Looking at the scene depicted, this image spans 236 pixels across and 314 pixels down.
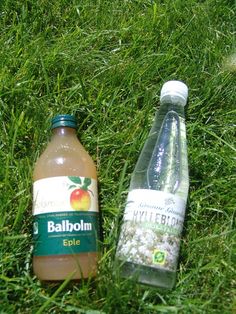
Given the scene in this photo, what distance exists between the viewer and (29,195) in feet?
5.41

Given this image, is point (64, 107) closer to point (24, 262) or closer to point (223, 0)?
point (24, 262)

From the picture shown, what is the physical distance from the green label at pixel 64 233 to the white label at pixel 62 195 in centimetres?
2

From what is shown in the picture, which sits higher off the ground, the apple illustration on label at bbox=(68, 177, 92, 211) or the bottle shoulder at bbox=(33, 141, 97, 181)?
the bottle shoulder at bbox=(33, 141, 97, 181)

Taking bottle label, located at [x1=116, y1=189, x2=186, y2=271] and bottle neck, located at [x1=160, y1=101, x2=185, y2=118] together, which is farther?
bottle neck, located at [x1=160, y1=101, x2=185, y2=118]

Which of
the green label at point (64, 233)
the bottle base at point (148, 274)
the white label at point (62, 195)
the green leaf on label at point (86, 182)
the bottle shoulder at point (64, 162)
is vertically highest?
the bottle shoulder at point (64, 162)

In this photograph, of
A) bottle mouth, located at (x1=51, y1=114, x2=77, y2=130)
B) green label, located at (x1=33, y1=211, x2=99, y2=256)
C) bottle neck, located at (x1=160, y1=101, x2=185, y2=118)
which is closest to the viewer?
green label, located at (x1=33, y1=211, x2=99, y2=256)

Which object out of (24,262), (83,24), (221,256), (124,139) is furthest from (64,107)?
(221,256)

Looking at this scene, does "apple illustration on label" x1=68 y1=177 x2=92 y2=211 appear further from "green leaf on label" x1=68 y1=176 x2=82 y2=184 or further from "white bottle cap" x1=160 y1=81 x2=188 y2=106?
"white bottle cap" x1=160 y1=81 x2=188 y2=106

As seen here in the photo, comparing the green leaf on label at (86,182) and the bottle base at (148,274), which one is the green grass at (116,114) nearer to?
the bottle base at (148,274)

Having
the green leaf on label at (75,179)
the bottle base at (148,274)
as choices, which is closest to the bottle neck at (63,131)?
the green leaf on label at (75,179)

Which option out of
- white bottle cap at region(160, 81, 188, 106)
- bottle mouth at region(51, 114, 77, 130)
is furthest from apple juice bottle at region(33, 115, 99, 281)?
white bottle cap at region(160, 81, 188, 106)

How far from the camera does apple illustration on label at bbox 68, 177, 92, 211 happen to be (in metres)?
1.51

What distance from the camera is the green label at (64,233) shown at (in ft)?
4.91

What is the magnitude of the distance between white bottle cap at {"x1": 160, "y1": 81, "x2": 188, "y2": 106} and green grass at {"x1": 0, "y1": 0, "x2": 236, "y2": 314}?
0.12m
